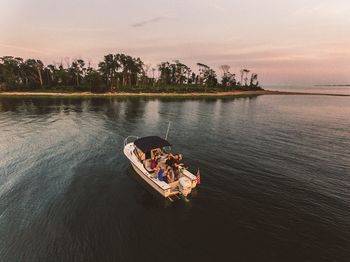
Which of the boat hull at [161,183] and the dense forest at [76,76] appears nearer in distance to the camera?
the boat hull at [161,183]

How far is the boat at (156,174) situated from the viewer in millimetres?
15289

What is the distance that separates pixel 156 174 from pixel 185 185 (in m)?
2.91

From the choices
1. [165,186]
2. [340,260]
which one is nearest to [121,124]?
[165,186]

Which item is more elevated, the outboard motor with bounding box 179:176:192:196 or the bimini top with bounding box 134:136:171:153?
the bimini top with bounding box 134:136:171:153

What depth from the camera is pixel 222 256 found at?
1098 centimetres

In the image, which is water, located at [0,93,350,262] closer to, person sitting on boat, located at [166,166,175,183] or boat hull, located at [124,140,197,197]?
boat hull, located at [124,140,197,197]

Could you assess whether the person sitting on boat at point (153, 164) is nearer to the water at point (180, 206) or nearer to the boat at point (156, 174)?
the boat at point (156, 174)

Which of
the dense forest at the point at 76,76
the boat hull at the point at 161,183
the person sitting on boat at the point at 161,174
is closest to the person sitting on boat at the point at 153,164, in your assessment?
the boat hull at the point at 161,183

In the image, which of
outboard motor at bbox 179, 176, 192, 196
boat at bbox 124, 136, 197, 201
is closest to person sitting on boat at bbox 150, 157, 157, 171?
boat at bbox 124, 136, 197, 201

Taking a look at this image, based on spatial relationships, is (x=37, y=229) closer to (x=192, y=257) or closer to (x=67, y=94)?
(x=192, y=257)

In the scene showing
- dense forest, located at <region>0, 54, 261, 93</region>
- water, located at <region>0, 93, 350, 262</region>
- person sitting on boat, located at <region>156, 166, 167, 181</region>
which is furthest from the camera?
dense forest, located at <region>0, 54, 261, 93</region>

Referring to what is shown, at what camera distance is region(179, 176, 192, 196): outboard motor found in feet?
49.5

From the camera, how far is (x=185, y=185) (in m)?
15.0

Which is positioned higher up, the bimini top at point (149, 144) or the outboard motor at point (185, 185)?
the bimini top at point (149, 144)
